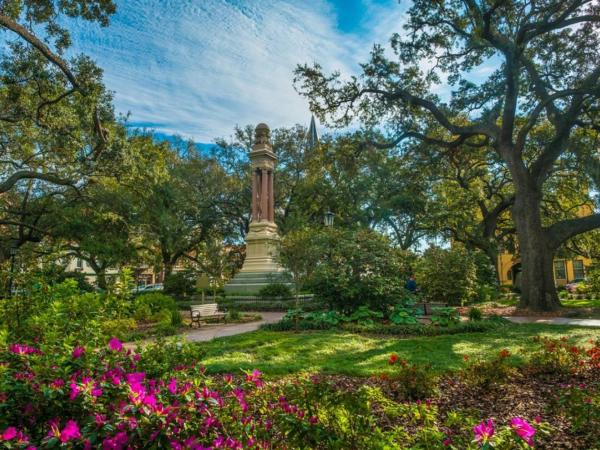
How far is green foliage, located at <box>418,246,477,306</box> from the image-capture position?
62.2ft

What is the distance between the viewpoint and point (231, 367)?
6367 mm

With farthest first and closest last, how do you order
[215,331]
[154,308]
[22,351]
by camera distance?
[154,308], [215,331], [22,351]

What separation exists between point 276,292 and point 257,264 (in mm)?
3781

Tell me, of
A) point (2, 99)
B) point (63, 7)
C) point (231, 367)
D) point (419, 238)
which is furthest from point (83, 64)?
point (419, 238)

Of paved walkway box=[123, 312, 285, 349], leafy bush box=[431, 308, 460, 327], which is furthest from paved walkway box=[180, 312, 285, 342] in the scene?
leafy bush box=[431, 308, 460, 327]

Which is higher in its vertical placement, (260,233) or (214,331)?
(260,233)

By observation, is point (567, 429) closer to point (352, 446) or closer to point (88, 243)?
point (352, 446)

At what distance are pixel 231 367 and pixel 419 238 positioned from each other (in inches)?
1211

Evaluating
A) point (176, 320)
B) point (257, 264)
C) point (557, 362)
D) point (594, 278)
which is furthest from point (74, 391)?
point (257, 264)

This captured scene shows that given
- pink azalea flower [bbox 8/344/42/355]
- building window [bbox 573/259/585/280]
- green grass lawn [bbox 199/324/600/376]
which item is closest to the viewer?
pink azalea flower [bbox 8/344/42/355]

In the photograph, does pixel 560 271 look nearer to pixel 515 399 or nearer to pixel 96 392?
pixel 515 399

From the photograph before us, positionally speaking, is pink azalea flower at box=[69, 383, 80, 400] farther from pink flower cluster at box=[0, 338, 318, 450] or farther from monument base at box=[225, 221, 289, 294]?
monument base at box=[225, 221, 289, 294]

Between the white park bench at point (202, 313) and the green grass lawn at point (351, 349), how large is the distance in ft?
11.4

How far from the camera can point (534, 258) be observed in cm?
1453
